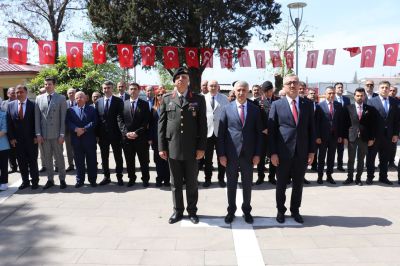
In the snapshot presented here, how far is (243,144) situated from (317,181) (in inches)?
121

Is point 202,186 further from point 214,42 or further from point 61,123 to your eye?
point 214,42

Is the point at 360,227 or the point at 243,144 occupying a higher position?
the point at 243,144

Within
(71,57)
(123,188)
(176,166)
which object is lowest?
(123,188)

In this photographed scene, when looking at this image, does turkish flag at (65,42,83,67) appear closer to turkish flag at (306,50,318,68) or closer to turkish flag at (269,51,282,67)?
turkish flag at (269,51,282,67)

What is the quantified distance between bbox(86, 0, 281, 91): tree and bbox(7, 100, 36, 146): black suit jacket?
12.5 m

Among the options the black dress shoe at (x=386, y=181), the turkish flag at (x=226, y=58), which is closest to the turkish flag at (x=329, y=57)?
the turkish flag at (x=226, y=58)

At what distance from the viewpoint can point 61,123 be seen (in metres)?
6.61

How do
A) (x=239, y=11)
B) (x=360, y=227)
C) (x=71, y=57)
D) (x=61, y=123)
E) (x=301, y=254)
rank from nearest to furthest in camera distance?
(x=301, y=254) → (x=360, y=227) → (x=61, y=123) → (x=71, y=57) → (x=239, y=11)

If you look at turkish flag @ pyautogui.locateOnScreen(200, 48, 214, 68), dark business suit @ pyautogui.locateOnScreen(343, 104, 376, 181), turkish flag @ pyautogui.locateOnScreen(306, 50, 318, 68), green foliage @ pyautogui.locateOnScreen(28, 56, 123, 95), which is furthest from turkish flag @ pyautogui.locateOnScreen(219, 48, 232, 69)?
dark business suit @ pyautogui.locateOnScreen(343, 104, 376, 181)

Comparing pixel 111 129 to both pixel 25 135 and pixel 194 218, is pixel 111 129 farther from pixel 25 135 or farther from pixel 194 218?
pixel 194 218

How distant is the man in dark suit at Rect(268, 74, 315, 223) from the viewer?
180 inches

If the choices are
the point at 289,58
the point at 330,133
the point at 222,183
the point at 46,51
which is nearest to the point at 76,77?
the point at 46,51

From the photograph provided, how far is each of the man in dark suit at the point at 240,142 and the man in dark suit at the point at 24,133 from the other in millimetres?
3808

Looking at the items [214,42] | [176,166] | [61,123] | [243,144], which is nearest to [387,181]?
[243,144]
